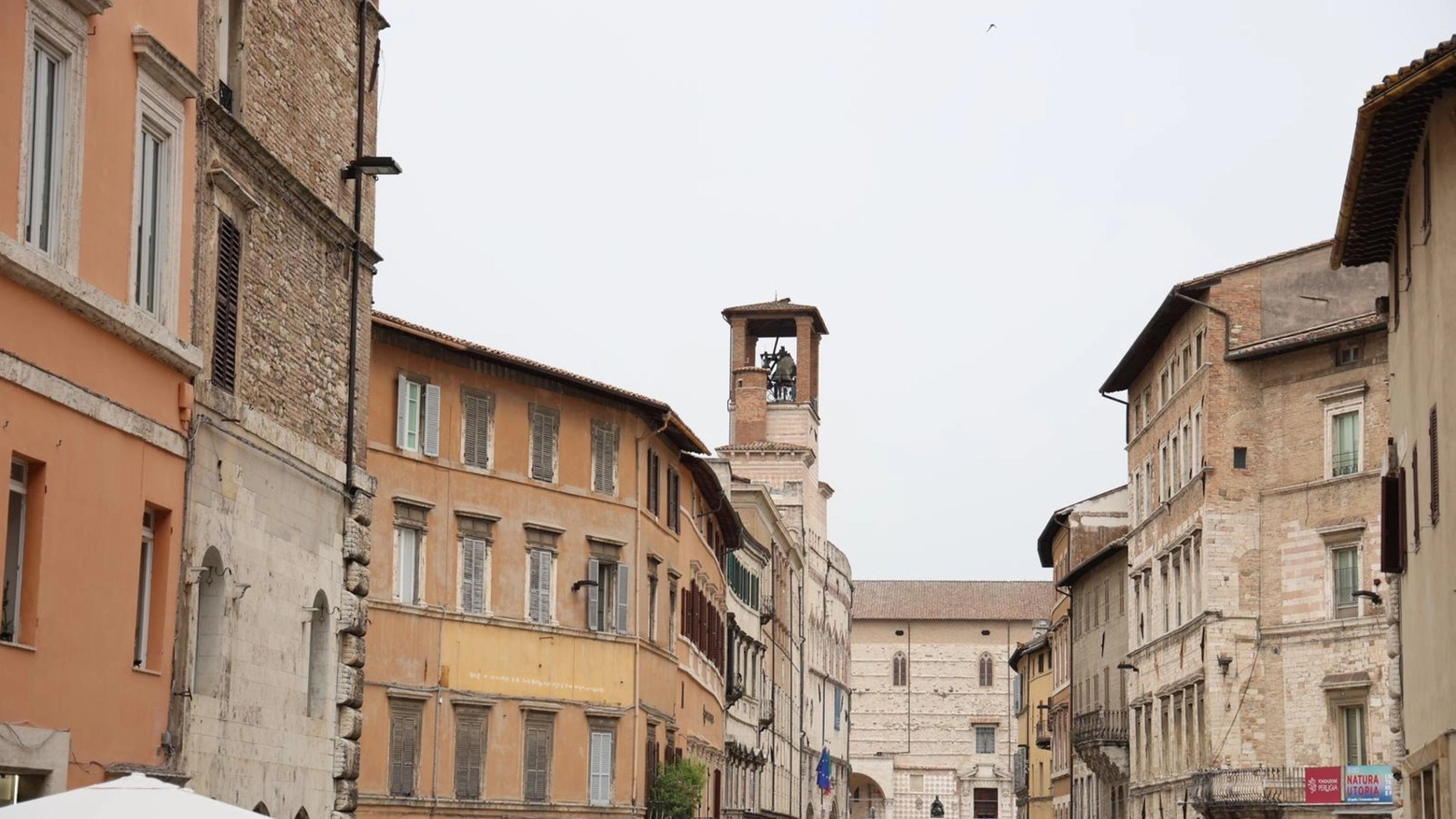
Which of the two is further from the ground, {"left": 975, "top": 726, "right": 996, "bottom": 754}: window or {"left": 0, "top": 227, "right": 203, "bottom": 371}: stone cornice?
{"left": 0, "top": 227, "right": 203, "bottom": 371}: stone cornice

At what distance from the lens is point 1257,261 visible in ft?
155

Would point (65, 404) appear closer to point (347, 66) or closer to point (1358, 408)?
point (347, 66)

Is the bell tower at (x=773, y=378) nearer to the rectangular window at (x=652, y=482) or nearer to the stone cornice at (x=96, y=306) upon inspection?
the rectangular window at (x=652, y=482)

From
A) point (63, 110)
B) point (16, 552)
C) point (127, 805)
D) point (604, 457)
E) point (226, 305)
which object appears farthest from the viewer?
point (604, 457)

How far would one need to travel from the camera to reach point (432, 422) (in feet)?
119

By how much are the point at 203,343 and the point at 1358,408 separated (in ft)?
103

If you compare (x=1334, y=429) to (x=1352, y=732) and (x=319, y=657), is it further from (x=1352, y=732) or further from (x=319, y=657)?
(x=319, y=657)

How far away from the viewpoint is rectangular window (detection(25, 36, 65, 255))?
49.6 ft

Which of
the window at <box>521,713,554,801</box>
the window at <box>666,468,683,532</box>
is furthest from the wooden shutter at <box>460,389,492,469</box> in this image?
the window at <box>666,468,683,532</box>

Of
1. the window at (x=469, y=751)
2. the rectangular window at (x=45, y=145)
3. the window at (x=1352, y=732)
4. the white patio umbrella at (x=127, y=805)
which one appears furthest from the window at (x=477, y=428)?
the white patio umbrella at (x=127, y=805)

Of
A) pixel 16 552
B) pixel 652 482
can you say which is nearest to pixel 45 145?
pixel 16 552

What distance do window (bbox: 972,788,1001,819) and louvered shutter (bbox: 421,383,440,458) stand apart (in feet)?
307

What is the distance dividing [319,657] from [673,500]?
22361mm

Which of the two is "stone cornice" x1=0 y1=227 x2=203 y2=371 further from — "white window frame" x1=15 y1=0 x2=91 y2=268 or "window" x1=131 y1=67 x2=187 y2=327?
"window" x1=131 y1=67 x2=187 y2=327
